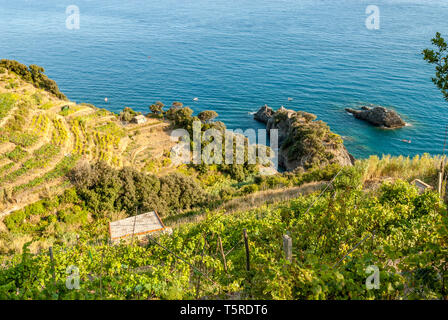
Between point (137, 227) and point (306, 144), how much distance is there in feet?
69.6

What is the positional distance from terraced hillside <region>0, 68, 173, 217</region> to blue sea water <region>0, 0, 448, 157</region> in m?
16.1

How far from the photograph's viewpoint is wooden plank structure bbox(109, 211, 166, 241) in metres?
11.4

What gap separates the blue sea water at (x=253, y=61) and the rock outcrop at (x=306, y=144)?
502 centimetres

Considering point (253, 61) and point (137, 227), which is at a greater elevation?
point (253, 61)

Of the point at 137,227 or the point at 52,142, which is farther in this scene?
the point at 52,142

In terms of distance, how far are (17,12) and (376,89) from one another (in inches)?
4654

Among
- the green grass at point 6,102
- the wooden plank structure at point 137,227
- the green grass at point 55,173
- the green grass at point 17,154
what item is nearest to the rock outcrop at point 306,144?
the wooden plank structure at point 137,227

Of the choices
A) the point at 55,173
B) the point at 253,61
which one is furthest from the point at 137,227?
the point at 253,61

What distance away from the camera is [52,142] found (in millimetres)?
19453

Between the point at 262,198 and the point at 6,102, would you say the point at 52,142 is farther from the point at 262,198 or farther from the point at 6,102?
the point at 262,198

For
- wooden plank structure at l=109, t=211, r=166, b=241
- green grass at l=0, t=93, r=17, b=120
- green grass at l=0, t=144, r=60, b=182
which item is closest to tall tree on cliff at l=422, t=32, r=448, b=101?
wooden plank structure at l=109, t=211, r=166, b=241

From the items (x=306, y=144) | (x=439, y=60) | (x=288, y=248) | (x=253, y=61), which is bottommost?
(x=306, y=144)

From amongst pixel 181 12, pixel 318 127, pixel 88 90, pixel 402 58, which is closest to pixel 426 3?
pixel 402 58

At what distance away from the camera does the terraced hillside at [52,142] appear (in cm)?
1554
